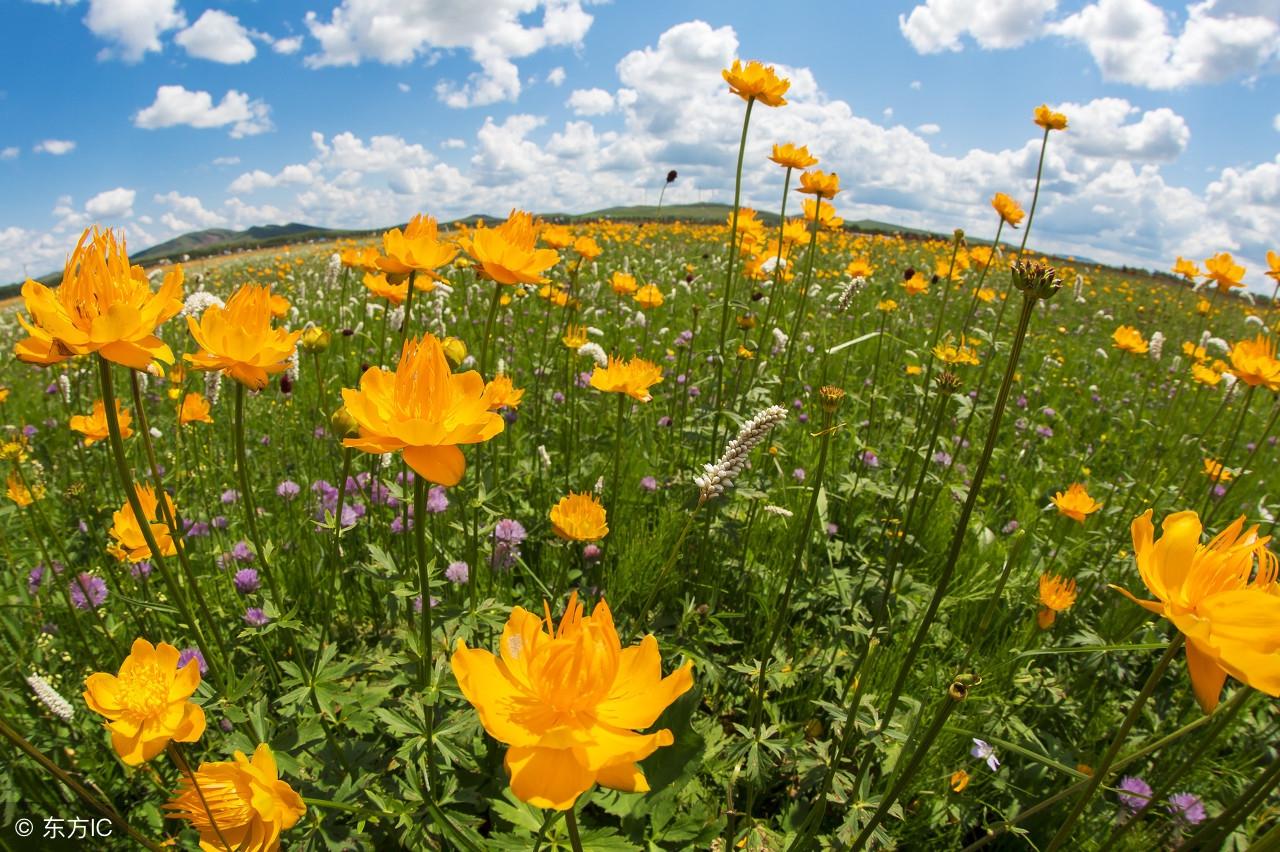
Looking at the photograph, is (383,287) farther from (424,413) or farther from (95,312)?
(424,413)

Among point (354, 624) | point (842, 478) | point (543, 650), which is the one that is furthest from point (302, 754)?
point (842, 478)

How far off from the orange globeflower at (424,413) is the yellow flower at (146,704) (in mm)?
734

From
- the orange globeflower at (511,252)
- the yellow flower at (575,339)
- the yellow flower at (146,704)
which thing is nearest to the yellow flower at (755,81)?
the yellow flower at (575,339)

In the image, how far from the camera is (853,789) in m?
1.47

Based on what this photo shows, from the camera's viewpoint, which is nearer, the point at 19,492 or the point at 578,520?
the point at 578,520

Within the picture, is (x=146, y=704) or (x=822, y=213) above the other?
(x=822, y=213)

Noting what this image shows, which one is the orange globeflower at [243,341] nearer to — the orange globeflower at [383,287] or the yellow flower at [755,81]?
the orange globeflower at [383,287]

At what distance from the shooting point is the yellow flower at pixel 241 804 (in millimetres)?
1174

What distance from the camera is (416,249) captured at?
159cm

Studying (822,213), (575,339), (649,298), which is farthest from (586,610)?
(822,213)

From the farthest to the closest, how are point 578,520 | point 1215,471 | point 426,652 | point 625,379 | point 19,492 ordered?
point 1215,471 < point 19,492 < point 625,379 < point 578,520 < point 426,652

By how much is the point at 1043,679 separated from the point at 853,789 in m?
1.31

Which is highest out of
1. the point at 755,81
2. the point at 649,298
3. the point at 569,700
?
the point at 755,81

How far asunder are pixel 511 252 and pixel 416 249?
0.84ft
